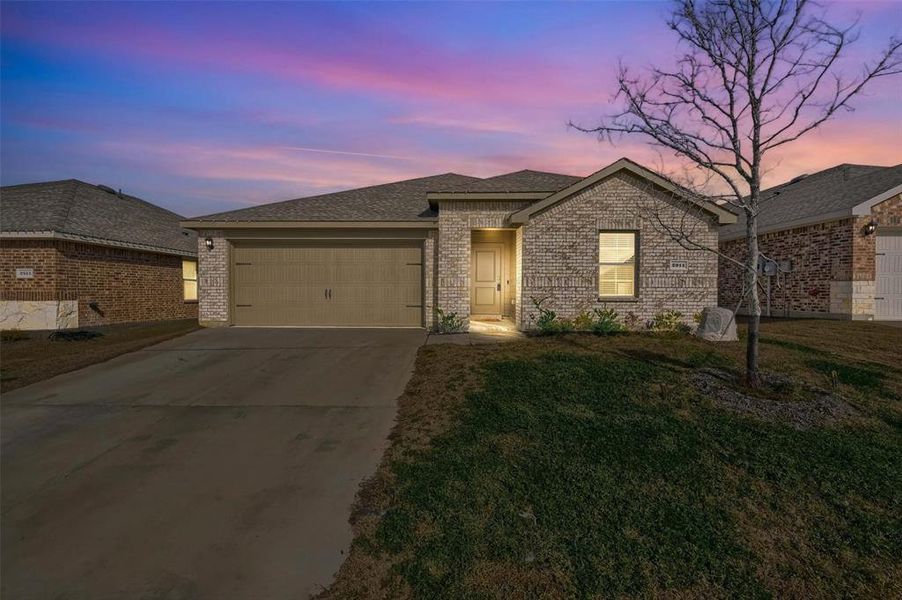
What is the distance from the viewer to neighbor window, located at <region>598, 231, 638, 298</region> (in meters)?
11.1

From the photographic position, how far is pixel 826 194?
15.8 meters

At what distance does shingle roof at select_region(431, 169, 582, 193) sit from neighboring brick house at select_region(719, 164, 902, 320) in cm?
544

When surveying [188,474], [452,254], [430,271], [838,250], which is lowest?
[188,474]

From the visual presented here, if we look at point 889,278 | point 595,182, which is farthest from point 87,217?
point 889,278

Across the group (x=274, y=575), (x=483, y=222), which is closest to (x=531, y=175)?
(x=483, y=222)

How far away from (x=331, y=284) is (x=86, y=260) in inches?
314

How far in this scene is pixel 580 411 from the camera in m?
5.50

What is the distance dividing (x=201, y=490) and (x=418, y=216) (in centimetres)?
915

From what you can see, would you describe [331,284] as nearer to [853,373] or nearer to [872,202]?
[853,373]

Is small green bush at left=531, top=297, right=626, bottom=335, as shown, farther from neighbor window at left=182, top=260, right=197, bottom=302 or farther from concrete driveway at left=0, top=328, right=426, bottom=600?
neighbor window at left=182, top=260, right=197, bottom=302

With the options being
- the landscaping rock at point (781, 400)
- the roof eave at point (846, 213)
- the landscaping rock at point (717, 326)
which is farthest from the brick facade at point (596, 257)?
the roof eave at point (846, 213)

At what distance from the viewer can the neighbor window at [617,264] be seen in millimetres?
11133

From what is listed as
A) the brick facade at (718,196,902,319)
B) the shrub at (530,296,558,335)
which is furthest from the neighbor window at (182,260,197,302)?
the brick facade at (718,196,902,319)

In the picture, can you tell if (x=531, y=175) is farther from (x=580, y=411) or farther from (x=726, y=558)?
(x=726, y=558)
